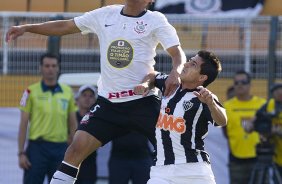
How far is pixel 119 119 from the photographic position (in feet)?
27.1

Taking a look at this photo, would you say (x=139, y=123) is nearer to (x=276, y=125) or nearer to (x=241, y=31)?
(x=276, y=125)

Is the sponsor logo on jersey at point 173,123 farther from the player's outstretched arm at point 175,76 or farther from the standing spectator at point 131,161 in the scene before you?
the standing spectator at point 131,161

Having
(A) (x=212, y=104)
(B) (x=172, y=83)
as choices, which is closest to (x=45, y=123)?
(B) (x=172, y=83)

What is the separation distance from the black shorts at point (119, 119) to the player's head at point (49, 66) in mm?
3282

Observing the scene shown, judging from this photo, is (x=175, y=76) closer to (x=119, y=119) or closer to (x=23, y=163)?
(x=119, y=119)

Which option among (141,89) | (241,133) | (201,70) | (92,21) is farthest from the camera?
(241,133)

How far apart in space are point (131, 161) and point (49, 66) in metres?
1.58

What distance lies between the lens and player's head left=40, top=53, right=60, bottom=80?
11.5m

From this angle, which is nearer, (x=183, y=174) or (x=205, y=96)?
(x=205, y=96)

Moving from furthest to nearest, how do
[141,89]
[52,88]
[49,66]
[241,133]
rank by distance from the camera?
[241,133], [52,88], [49,66], [141,89]

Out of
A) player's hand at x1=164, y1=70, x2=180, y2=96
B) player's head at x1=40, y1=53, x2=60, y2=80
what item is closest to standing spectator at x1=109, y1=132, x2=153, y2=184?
player's head at x1=40, y1=53, x2=60, y2=80

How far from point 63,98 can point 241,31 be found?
2.60 m

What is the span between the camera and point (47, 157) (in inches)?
448

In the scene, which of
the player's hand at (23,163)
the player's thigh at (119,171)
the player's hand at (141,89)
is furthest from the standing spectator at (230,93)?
the player's hand at (141,89)
